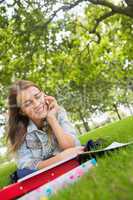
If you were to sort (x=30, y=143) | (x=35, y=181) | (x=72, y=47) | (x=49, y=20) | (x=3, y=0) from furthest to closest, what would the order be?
1. (x=72, y=47)
2. (x=49, y=20)
3. (x=3, y=0)
4. (x=30, y=143)
5. (x=35, y=181)

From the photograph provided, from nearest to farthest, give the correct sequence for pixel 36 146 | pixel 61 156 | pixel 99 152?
pixel 99 152
pixel 61 156
pixel 36 146

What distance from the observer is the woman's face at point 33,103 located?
5508 millimetres

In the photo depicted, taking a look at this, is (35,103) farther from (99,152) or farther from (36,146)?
(99,152)

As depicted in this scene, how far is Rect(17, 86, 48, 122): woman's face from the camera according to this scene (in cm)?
551

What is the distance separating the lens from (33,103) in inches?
217

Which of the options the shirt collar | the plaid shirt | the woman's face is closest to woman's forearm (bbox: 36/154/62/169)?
the plaid shirt

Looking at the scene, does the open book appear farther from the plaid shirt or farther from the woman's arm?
the plaid shirt

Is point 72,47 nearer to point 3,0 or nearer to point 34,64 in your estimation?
point 34,64

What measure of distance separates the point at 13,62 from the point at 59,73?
346 centimetres

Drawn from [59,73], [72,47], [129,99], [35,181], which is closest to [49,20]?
[72,47]

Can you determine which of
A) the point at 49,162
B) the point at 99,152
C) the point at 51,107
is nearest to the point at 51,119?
the point at 51,107

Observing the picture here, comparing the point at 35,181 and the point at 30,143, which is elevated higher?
the point at 30,143

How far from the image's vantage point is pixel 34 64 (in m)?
16.4

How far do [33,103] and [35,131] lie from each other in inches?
15.7
